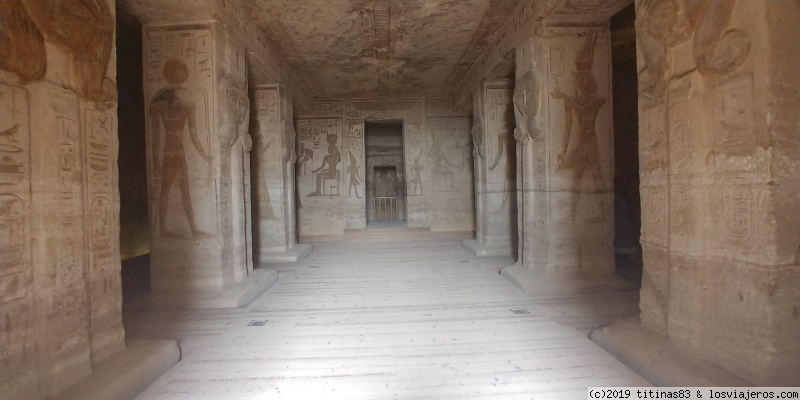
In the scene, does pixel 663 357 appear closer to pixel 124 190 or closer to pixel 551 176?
pixel 551 176

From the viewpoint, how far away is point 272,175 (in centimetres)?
680

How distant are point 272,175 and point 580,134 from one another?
5.18 metres

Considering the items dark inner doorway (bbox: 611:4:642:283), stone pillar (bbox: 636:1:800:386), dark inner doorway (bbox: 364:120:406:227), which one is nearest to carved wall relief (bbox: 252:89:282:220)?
stone pillar (bbox: 636:1:800:386)

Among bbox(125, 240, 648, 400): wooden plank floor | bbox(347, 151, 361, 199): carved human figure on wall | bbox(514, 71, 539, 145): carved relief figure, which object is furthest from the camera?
bbox(347, 151, 361, 199): carved human figure on wall

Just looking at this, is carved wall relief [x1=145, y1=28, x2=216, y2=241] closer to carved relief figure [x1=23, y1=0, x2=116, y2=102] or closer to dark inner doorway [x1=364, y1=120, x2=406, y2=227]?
carved relief figure [x1=23, y1=0, x2=116, y2=102]

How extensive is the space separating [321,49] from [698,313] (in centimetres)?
634

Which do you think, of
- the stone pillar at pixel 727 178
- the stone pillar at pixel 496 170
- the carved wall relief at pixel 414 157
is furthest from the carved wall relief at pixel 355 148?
the stone pillar at pixel 727 178

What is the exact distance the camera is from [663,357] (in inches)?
87.7

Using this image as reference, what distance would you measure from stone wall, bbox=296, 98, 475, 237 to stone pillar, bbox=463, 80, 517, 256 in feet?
9.98

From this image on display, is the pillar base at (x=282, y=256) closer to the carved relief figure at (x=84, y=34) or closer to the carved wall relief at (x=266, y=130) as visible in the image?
the carved wall relief at (x=266, y=130)

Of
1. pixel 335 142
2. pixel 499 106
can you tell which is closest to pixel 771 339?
pixel 499 106

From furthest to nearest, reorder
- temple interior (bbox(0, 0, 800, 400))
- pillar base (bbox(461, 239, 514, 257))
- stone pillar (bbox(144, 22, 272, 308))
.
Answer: pillar base (bbox(461, 239, 514, 257)) < stone pillar (bbox(144, 22, 272, 308)) < temple interior (bbox(0, 0, 800, 400))

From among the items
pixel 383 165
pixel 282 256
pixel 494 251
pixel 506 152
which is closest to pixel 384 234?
pixel 282 256

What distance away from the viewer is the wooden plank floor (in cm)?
229
